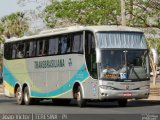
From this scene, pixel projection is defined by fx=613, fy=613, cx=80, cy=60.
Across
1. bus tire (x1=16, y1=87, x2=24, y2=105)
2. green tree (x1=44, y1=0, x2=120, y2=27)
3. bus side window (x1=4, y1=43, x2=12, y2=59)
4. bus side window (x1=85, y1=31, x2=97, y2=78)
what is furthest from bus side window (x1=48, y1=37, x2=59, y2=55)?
green tree (x1=44, y1=0, x2=120, y2=27)

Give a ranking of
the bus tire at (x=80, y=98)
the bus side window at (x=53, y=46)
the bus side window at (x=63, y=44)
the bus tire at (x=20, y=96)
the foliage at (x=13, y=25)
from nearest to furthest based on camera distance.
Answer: the bus tire at (x=80, y=98), the bus side window at (x=63, y=44), the bus side window at (x=53, y=46), the bus tire at (x=20, y=96), the foliage at (x=13, y=25)

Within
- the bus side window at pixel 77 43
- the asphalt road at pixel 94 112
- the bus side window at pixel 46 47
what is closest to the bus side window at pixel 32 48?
the bus side window at pixel 46 47

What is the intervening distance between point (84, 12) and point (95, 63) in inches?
615

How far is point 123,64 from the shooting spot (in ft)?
79.6

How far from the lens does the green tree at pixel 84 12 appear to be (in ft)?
124

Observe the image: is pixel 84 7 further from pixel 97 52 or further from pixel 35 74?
pixel 97 52

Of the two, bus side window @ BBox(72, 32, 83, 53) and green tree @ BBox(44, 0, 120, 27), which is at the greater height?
green tree @ BBox(44, 0, 120, 27)

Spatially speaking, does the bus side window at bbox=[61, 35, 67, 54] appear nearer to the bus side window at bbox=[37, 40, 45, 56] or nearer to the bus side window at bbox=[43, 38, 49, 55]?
the bus side window at bbox=[43, 38, 49, 55]

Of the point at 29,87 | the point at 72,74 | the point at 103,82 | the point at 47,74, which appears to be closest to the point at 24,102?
the point at 29,87

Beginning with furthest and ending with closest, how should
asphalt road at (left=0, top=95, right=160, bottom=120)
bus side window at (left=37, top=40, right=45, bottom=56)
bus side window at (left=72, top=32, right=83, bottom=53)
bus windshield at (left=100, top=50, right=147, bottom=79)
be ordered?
bus side window at (left=37, top=40, right=45, bottom=56)
bus side window at (left=72, top=32, right=83, bottom=53)
bus windshield at (left=100, top=50, right=147, bottom=79)
asphalt road at (left=0, top=95, right=160, bottom=120)

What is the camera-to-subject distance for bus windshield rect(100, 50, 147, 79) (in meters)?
24.1

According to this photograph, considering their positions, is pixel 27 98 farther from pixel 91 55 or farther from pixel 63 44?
pixel 91 55

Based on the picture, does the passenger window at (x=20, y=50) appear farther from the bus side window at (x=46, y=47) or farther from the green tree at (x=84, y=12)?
the green tree at (x=84, y=12)

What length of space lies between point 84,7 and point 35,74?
10.6 metres
